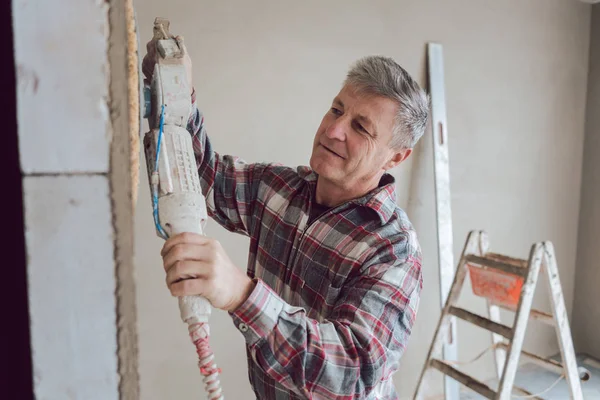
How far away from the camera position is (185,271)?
575 mm

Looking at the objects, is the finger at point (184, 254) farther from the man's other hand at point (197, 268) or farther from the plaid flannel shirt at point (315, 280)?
→ the plaid flannel shirt at point (315, 280)

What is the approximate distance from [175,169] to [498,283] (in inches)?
65.6

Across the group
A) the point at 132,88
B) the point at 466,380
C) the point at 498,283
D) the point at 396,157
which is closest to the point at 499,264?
the point at 498,283

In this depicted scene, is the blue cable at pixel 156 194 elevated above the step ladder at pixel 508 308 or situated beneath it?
elevated above

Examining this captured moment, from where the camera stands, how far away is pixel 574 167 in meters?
3.00

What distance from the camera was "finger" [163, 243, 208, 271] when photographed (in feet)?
1.90

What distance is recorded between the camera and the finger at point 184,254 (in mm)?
580

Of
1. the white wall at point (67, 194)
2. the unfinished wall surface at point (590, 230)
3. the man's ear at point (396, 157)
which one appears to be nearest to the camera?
the white wall at point (67, 194)

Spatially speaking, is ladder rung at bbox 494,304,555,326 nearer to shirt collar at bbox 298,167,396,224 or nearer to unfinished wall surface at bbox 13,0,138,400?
shirt collar at bbox 298,167,396,224

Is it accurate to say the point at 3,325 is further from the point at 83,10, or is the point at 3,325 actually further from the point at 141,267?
Answer: the point at 141,267

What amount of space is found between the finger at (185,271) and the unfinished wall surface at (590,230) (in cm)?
315

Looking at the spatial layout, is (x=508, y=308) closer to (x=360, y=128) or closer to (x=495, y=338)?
(x=495, y=338)

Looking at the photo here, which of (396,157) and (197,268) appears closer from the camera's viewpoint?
(197,268)

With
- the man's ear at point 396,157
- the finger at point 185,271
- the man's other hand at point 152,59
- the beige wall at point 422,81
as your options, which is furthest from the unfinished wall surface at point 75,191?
the beige wall at point 422,81
